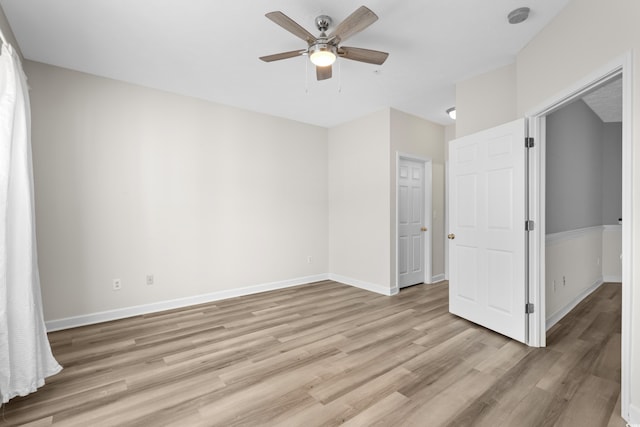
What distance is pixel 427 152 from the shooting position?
199 inches

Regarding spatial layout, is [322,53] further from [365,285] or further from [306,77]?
[365,285]

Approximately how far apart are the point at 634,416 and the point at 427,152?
4.04m

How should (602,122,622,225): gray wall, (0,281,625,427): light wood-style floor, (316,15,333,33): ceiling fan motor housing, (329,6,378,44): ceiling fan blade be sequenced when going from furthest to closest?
(602,122,622,225): gray wall → (316,15,333,33): ceiling fan motor housing → (329,6,378,44): ceiling fan blade → (0,281,625,427): light wood-style floor

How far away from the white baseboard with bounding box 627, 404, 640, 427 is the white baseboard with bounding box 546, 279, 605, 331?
1.57 meters

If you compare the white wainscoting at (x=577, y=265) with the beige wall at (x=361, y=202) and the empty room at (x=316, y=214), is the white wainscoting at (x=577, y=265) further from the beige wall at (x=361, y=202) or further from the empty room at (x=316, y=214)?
the beige wall at (x=361, y=202)

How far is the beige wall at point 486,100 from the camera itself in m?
3.14

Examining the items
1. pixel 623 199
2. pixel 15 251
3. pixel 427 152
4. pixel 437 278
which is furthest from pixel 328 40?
pixel 437 278

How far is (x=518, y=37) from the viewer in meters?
2.70

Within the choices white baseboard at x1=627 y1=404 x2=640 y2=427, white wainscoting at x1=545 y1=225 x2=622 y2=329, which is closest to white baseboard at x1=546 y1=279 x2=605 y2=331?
white wainscoting at x1=545 y1=225 x2=622 y2=329

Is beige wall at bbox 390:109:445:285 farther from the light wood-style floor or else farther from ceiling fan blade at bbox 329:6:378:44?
ceiling fan blade at bbox 329:6:378:44

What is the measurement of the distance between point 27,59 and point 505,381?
5.25 metres

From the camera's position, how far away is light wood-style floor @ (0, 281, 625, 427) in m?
1.84

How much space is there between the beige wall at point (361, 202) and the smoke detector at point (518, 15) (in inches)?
83.2

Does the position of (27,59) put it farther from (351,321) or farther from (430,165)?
(430,165)
